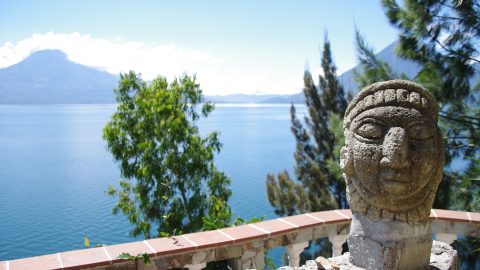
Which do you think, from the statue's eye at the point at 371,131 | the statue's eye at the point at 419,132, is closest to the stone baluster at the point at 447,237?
the statue's eye at the point at 419,132

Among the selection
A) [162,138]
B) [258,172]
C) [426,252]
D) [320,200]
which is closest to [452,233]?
[426,252]

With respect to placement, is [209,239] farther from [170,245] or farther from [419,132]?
[419,132]

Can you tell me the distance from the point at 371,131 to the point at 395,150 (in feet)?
0.66

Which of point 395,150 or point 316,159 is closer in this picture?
point 395,150

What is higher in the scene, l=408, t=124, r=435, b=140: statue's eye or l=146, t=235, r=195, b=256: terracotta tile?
l=408, t=124, r=435, b=140: statue's eye

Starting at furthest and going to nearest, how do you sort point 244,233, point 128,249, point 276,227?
1. point 276,227
2. point 244,233
3. point 128,249

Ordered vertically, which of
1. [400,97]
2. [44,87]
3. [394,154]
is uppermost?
[44,87]

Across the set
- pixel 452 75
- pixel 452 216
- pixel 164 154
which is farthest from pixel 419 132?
pixel 164 154

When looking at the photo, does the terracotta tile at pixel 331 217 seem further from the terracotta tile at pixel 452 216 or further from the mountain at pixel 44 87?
the mountain at pixel 44 87

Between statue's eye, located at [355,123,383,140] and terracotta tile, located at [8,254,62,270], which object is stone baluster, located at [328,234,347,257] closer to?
statue's eye, located at [355,123,383,140]

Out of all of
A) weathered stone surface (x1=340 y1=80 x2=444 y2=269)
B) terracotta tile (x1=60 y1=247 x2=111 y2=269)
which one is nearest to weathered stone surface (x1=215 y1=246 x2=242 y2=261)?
terracotta tile (x1=60 y1=247 x2=111 y2=269)

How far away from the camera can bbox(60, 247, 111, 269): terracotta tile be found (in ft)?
8.71

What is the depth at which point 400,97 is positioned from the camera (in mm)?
2707

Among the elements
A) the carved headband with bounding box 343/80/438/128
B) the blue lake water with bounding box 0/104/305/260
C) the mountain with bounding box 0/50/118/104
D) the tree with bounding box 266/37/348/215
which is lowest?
the blue lake water with bounding box 0/104/305/260
